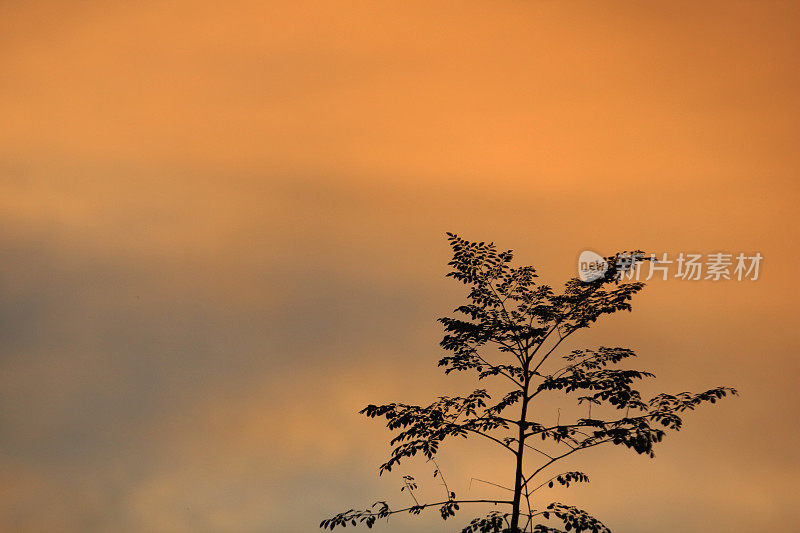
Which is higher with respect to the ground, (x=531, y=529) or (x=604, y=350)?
(x=604, y=350)

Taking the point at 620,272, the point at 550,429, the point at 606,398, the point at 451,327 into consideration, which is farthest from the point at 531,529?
the point at 620,272

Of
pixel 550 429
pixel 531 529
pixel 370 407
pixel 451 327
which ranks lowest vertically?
pixel 531 529

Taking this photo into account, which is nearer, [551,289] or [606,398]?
[606,398]

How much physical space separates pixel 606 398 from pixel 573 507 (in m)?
1.02

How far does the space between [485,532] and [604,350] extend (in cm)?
194

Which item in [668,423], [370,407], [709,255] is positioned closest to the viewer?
[668,423]

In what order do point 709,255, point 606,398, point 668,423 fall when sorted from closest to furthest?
1. point 668,423
2. point 606,398
3. point 709,255

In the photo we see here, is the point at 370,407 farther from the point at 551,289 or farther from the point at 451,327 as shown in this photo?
the point at 551,289

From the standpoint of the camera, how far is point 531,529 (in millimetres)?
6957

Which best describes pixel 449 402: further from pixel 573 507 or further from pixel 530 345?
pixel 573 507

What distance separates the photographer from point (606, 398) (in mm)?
6566

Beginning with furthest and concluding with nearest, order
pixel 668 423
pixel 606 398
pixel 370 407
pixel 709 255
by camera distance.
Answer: pixel 709 255 → pixel 370 407 → pixel 606 398 → pixel 668 423

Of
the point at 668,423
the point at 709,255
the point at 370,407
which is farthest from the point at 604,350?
the point at 709,255

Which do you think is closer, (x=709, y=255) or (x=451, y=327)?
(x=451, y=327)
